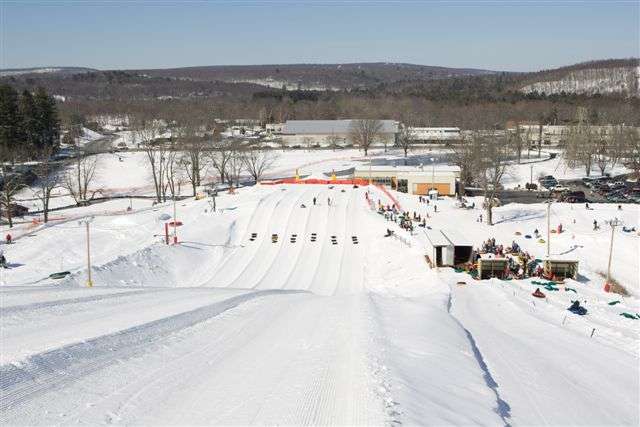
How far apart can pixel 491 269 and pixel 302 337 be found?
13.4 meters

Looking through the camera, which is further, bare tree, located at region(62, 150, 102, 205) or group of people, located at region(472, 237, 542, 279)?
bare tree, located at region(62, 150, 102, 205)

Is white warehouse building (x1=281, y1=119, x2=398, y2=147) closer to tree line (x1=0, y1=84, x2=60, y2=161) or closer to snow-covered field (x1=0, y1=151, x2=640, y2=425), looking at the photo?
tree line (x1=0, y1=84, x2=60, y2=161)

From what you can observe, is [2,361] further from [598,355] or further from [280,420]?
[598,355]

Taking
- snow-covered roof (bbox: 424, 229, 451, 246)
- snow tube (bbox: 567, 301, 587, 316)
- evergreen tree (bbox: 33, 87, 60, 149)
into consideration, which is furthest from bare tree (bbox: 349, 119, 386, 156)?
snow tube (bbox: 567, 301, 587, 316)

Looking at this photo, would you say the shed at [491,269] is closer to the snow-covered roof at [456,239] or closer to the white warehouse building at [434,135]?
the snow-covered roof at [456,239]

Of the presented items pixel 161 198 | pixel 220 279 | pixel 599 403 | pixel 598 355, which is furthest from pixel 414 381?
pixel 161 198

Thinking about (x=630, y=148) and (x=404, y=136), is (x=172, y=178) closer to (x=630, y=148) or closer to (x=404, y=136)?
(x=404, y=136)

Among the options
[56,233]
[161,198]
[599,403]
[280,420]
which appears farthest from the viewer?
[161,198]

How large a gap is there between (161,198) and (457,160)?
3154 centimetres

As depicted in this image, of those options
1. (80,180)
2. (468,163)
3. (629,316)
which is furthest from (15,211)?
(629,316)

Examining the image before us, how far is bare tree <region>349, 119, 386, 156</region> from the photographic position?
3511 inches

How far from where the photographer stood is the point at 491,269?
26188mm

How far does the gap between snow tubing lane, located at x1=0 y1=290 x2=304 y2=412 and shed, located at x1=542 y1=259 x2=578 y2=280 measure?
17.7 metres

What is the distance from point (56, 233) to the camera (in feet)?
113
